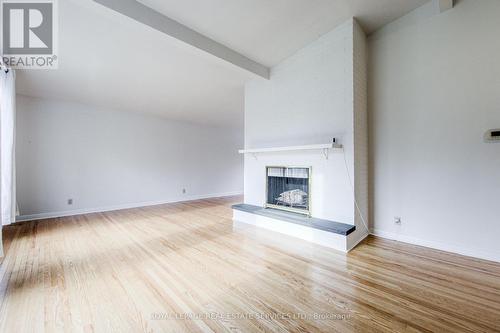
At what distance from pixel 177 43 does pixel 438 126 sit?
3.41 meters

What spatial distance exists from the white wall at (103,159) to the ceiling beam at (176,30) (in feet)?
12.3

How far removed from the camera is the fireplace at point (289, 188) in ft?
10.4

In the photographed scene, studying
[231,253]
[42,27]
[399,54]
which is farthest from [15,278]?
[399,54]

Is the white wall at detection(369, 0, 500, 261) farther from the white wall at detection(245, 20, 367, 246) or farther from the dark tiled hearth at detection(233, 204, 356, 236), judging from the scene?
the dark tiled hearth at detection(233, 204, 356, 236)

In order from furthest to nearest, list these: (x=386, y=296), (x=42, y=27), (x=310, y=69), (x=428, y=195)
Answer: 1. (x=310, y=69)
2. (x=428, y=195)
3. (x=42, y=27)
4. (x=386, y=296)

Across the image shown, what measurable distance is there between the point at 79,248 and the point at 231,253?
2.03 metres

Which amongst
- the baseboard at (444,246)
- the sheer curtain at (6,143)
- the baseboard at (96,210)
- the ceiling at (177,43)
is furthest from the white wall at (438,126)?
the sheer curtain at (6,143)

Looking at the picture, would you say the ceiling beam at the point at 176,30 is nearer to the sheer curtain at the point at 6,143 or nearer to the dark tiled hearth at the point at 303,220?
the dark tiled hearth at the point at 303,220

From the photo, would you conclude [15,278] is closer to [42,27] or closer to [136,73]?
[42,27]

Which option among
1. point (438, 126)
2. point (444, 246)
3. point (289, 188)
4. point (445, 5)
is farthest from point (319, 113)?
point (444, 246)

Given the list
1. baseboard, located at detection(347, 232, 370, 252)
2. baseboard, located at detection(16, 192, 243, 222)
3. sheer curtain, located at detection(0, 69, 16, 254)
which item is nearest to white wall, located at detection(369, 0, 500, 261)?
baseboard, located at detection(347, 232, 370, 252)

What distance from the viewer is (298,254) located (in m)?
2.47

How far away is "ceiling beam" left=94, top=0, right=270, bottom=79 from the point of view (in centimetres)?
212

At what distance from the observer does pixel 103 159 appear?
513cm
